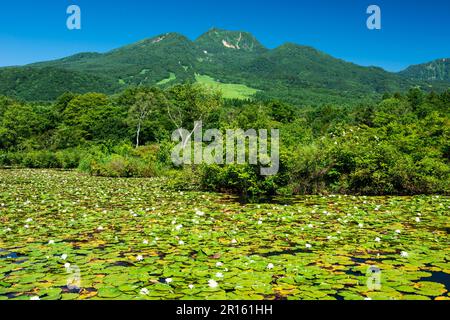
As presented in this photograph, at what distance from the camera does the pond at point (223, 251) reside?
16.0 ft

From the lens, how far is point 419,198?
528 inches

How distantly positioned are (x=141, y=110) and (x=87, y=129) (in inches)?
389

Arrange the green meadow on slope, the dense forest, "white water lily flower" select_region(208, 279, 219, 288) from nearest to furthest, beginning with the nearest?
"white water lily flower" select_region(208, 279, 219, 288)
the dense forest
the green meadow on slope

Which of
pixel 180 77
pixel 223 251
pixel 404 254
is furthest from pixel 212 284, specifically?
pixel 180 77

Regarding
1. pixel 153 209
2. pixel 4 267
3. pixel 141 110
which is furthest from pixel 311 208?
pixel 141 110

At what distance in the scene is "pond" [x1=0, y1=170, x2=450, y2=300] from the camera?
489cm

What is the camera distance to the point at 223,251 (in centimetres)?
669

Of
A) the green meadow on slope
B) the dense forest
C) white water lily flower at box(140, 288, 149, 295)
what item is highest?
the green meadow on slope

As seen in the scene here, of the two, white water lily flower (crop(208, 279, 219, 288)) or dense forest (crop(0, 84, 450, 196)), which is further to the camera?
dense forest (crop(0, 84, 450, 196))

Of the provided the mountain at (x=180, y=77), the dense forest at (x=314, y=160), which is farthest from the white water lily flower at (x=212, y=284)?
the mountain at (x=180, y=77)

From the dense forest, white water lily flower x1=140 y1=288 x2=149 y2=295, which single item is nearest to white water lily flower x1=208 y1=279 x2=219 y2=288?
white water lily flower x1=140 y1=288 x2=149 y2=295

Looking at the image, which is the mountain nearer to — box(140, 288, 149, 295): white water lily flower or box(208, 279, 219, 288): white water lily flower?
box(208, 279, 219, 288): white water lily flower

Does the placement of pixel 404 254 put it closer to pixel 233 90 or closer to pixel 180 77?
pixel 233 90
